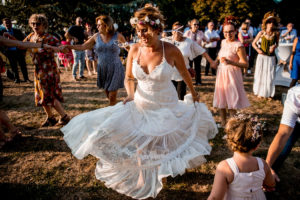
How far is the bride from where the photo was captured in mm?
2340

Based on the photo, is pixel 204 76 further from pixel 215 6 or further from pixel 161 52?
pixel 215 6

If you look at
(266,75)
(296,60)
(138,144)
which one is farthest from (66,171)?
(296,60)

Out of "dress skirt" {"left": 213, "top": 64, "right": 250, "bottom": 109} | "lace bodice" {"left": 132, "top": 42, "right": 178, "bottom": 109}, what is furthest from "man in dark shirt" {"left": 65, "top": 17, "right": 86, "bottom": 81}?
"lace bodice" {"left": 132, "top": 42, "right": 178, "bottom": 109}

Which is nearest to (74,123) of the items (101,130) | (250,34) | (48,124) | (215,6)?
(101,130)

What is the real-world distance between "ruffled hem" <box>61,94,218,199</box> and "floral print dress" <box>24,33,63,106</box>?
212cm

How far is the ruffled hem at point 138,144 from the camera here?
7.63 feet

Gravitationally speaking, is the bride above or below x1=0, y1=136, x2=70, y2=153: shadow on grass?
above

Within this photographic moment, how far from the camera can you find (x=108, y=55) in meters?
4.55

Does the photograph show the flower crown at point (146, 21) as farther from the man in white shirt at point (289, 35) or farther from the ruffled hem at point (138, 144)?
the man in white shirt at point (289, 35)

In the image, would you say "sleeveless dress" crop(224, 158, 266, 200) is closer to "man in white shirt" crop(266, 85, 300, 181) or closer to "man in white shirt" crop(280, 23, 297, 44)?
"man in white shirt" crop(266, 85, 300, 181)

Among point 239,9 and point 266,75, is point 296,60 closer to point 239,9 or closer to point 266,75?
point 266,75

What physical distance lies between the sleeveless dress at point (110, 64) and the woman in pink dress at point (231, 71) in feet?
6.99

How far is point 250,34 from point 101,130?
326 inches

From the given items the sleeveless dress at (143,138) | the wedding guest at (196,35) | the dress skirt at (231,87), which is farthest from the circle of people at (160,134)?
the wedding guest at (196,35)
